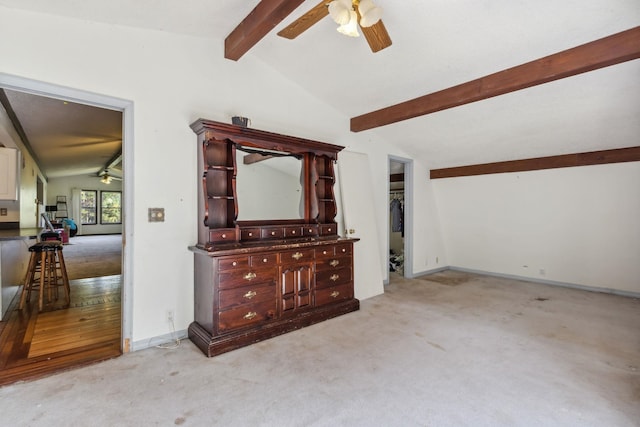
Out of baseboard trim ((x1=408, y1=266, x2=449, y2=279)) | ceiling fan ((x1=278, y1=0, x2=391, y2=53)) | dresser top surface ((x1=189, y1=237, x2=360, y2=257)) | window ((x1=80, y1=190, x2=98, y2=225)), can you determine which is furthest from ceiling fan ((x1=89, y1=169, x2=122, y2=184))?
ceiling fan ((x1=278, y1=0, x2=391, y2=53))

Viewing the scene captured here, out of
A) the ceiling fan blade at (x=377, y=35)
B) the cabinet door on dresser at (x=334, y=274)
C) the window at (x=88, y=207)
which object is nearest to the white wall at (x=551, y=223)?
the cabinet door on dresser at (x=334, y=274)

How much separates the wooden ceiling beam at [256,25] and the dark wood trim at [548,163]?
14.3 ft

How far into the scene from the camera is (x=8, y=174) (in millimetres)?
3428

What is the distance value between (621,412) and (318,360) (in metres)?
1.97

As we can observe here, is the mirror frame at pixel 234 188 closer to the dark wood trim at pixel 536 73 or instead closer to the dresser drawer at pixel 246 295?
the dresser drawer at pixel 246 295

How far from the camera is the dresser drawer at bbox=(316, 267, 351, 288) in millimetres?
3482

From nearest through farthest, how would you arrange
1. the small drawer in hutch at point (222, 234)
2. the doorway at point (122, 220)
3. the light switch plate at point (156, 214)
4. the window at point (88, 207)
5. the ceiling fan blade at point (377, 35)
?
1. the ceiling fan blade at point (377, 35)
2. the doorway at point (122, 220)
3. the light switch plate at point (156, 214)
4. the small drawer in hutch at point (222, 234)
5. the window at point (88, 207)

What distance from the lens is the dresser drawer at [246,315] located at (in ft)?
9.00

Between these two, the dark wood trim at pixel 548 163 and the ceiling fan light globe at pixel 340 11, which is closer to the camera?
the ceiling fan light globe at pixel 340 11

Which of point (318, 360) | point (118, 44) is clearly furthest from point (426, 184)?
point (118, 44)

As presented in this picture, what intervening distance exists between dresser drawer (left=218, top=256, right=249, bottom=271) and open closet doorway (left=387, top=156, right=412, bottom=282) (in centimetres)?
282

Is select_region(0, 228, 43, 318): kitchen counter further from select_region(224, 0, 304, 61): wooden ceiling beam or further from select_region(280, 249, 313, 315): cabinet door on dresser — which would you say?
select_region(224, 0, 304, 61): wooden ceiling beam

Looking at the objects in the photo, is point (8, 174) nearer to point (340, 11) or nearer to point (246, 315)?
point (246, 315)

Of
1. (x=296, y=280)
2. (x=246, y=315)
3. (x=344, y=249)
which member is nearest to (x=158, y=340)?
(x=246, y=315)
